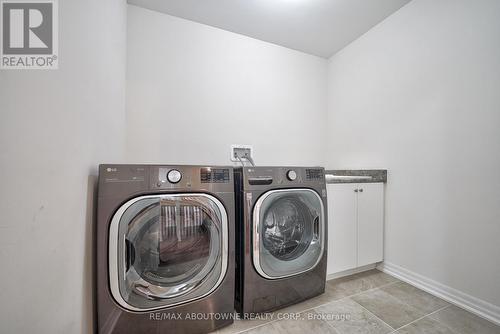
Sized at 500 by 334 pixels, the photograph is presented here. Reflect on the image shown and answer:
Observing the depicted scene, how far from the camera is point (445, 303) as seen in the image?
1.21 m

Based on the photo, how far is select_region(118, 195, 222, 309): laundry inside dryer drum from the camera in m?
0.85

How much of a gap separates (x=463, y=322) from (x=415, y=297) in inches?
9.0

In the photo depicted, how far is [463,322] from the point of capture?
3.45ft

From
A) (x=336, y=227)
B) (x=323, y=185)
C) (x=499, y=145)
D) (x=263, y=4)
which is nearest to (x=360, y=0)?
(x=263, y=4)

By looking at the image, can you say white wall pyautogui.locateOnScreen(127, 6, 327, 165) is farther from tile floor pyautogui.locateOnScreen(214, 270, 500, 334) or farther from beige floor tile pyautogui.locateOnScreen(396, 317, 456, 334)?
beige floor tile pyautogui.locateOnScreen(396, 317, 456, 334)

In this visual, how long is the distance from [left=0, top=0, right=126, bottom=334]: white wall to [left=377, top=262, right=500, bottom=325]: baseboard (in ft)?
6.47

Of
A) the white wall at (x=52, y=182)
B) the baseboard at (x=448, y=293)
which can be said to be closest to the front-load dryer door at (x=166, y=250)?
the white wall at (x=52, y=182)

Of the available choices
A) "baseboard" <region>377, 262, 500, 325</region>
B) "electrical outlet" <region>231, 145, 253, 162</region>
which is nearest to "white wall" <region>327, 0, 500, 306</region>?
"baseboard" <region>377, 262, 500, 325</region>

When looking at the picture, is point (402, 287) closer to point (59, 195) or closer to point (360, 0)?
point (59, 195)

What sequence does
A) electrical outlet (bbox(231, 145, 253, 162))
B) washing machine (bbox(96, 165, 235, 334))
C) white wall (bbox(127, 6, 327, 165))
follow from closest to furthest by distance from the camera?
washing machine (bbox(96, 165, 235, 334))
white wall (bbox(127, 6, 327, 165))
electrical outlet (bbox(231, 145, 253, 162))

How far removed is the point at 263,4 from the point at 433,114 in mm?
1538

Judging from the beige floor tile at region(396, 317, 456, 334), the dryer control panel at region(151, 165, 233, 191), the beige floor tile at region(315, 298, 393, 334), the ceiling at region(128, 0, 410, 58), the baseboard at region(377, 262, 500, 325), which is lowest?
the beige floor tile at region(315, 298, 393, 334)

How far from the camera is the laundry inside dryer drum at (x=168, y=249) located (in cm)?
85

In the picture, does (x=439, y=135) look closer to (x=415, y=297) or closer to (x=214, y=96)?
(x=415, y=297)
